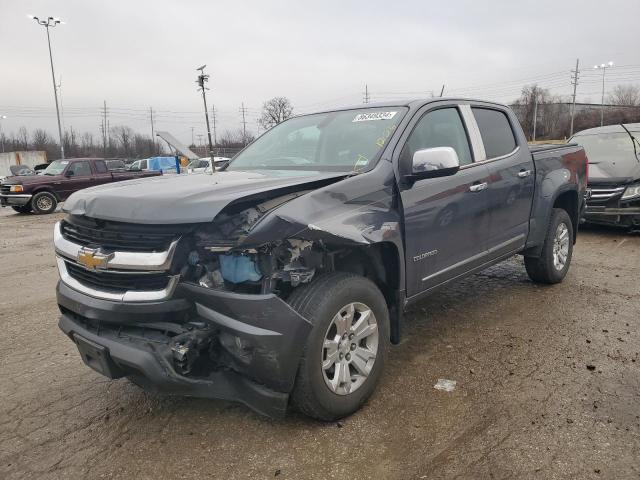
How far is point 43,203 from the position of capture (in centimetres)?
1552

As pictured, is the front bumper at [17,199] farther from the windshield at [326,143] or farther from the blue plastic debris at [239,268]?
the blue plastic debris at [239,268]

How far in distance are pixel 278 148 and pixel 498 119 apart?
Answer: 2136 mm

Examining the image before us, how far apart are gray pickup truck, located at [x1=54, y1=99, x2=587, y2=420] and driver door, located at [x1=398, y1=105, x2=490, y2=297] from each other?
2 cm

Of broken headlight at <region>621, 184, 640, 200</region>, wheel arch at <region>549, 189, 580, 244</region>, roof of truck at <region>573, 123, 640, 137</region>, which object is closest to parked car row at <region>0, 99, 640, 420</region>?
wheel arch at <region>549, 189, 580, 244</region>

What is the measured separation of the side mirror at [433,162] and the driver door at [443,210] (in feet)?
0.34

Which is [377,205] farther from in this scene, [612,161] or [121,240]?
[612,161]

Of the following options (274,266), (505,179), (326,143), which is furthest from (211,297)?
(505,179)

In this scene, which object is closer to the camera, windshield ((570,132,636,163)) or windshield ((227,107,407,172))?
windshield ((227,107,407,172))

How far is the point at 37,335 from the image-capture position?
4469mm

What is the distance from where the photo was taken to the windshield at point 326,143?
343 centimetres

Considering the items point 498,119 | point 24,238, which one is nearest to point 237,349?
point 498,119

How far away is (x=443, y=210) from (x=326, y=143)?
3.37ft

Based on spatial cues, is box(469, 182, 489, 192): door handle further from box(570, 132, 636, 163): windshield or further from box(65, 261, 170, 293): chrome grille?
box(570, 132, 636, 163): windshield

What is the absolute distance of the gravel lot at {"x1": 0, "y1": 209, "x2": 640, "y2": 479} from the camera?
2525 millimetres
